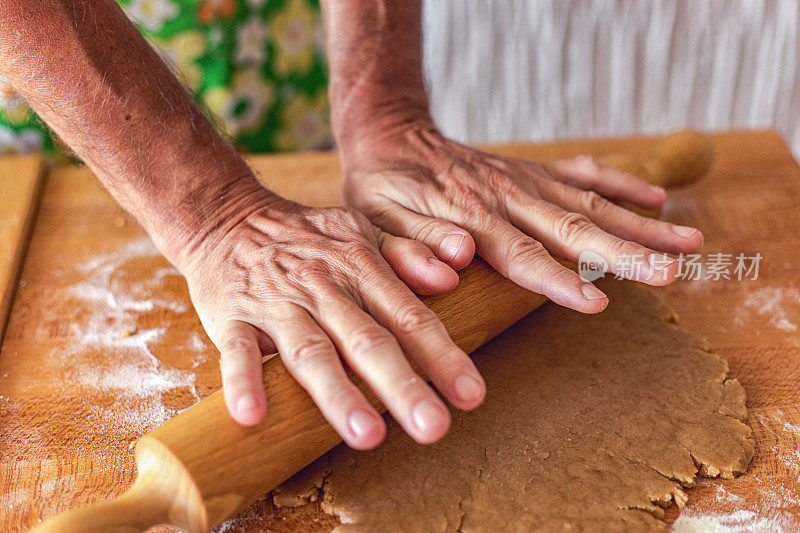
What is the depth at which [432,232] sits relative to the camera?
1225 mm

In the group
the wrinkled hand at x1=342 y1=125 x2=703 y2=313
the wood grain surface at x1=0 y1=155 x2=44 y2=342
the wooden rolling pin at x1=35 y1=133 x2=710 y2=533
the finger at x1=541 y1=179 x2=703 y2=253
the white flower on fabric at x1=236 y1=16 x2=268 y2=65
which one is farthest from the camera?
the white flower on fabric at x1=236 y1=16 x2=268 y2=65

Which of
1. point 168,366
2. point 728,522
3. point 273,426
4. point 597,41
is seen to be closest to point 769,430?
point 728,522

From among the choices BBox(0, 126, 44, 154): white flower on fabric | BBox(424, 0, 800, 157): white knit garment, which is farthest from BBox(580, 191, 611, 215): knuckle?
BBox(424, 0, 800, 157): white knit garment

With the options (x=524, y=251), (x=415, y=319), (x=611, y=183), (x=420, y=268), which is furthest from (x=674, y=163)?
(x=415, y=319)

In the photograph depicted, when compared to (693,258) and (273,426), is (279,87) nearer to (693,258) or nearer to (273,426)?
(693,258)

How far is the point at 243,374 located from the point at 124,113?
1.69ft

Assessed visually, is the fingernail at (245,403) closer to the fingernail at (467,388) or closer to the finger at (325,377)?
the finger at (325,377)

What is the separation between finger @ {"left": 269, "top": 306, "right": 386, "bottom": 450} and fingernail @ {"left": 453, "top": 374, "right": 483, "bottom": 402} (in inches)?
4.6

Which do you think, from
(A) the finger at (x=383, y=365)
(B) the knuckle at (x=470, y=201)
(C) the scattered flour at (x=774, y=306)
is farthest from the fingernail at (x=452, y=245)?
(C) the scattered flour at (x=774, y=306)

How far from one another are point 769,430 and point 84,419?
3.56 feet

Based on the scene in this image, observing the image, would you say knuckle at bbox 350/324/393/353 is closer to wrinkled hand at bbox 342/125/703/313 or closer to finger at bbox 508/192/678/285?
wrinkled hand at bbox 342/125/703/313

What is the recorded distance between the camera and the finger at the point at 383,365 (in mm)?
867

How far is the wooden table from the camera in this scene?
101 cm

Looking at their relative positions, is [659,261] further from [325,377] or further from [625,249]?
[325,377]
